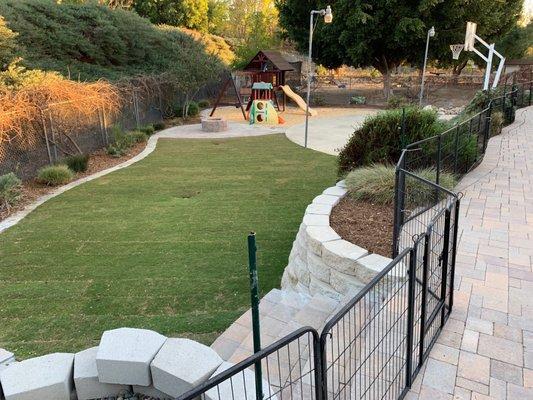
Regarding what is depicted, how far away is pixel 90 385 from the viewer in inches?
116

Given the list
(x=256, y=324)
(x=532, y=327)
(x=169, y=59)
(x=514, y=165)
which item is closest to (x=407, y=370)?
(x=256, y=324)

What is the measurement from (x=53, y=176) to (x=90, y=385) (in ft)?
24.8

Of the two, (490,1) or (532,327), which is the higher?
(490,1)

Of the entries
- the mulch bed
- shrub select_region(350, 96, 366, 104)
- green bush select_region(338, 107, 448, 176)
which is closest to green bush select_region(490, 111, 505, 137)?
green bush select_region(338, 107, 448, 176)

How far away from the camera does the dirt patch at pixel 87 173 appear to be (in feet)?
26.5

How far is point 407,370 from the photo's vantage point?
9.01ft

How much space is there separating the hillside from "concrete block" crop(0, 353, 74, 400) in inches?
537

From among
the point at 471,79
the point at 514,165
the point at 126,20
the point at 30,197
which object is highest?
the point at 126,20

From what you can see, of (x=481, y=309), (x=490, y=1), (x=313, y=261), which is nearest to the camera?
(x=481, y=309)

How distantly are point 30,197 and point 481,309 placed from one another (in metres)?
8.29

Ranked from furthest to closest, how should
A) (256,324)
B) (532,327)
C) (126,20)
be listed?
(126,20) → (532,327) → (256,324)

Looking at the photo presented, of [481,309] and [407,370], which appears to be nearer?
[407,370]

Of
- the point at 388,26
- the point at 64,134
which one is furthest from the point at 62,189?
the point at 388,26

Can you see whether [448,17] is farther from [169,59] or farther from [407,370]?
[407,370]
